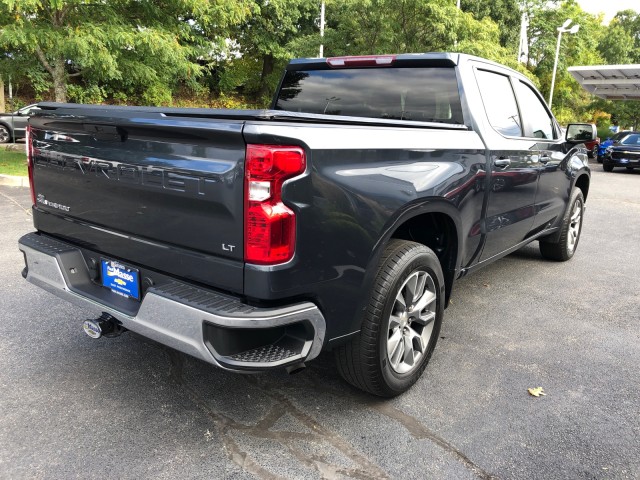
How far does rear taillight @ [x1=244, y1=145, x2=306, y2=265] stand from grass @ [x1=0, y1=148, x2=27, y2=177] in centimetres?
964

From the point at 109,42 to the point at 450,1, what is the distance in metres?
10.7

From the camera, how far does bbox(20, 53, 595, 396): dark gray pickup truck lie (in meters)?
2.11

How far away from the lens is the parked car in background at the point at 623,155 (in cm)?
1831

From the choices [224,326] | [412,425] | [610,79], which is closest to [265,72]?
[610,79]

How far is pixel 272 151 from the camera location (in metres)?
2.03

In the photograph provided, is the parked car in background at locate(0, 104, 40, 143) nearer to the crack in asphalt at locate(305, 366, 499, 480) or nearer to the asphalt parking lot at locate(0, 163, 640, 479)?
the asphalt parking lot at locate(0, 163, 640, 479)

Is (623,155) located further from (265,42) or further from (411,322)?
(411,322)

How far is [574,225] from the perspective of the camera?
5.96 metres

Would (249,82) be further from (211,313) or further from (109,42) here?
(211,313)

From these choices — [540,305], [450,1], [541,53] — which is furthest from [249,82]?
[540,305]

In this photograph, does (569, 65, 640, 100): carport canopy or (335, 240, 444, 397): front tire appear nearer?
(335, 240, 444, 397): front tire

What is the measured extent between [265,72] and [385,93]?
28.0 metres

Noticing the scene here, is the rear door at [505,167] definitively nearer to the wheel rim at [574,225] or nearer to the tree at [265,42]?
the wheel rim at [574,225]

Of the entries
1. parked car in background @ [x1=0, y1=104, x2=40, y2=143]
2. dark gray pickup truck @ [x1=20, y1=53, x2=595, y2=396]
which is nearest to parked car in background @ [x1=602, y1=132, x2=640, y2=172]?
dark gray pickup truck @ [x1=20, y1=53, x2=595, y2=396]
